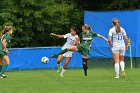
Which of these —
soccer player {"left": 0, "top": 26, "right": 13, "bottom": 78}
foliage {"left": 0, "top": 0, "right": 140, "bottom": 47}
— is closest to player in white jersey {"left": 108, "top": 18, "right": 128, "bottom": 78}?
soccer player {"left": 0, "top": 26, "right": 13, "bottom": 78}

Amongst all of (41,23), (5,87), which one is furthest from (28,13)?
(5,87)

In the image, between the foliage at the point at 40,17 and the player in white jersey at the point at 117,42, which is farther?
the foliage at the point at 40,17

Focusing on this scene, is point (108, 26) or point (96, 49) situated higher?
point (108, 26)

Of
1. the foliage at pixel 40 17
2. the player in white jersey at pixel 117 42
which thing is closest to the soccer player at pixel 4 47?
the player in white jersey at pixel 117 42

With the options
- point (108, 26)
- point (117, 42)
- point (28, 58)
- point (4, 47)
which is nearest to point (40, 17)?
point (108, 26)

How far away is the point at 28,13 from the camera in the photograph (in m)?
36.4

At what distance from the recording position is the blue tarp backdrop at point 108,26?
3077 cm

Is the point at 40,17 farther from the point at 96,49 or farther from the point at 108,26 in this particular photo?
the point at 96,49

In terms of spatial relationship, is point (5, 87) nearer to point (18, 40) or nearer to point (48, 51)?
point (48, 51)

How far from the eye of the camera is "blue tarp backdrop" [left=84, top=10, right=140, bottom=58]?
30.8 metres

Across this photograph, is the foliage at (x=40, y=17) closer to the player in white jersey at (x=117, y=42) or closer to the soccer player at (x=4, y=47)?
the soccer player at (x=4, y=47)

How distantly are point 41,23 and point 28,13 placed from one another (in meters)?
1.56

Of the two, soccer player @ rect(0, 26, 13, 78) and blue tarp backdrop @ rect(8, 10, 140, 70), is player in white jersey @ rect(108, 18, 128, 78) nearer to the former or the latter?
soccer player @ rect(0, 26, 13, 78)

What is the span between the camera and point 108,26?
3180 centimetres
